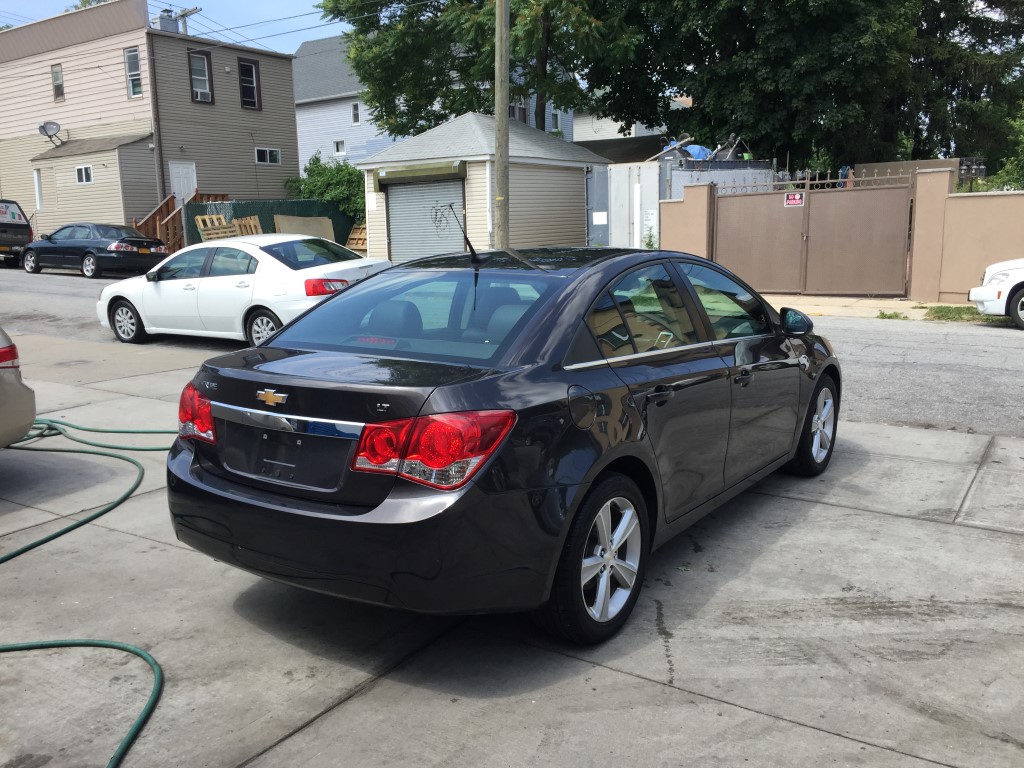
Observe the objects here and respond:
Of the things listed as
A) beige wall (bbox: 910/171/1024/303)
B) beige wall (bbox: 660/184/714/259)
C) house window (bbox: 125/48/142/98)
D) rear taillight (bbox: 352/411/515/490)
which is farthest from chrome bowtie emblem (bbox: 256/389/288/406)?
house window (bbox: 125/48/142/98)

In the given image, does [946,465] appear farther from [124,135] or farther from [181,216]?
[124,135]

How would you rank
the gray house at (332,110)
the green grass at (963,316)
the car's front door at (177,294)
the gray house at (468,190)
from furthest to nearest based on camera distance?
the gray house at (332,110) < the gray house at (468,190) < the green grass at (963,316) < the car's front door at (177,294)

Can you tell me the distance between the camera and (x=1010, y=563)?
4668mm

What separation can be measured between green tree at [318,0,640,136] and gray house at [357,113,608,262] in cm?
276

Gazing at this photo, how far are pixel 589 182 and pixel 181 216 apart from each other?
12697 millimetres

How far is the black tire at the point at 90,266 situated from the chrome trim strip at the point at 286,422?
2221 cm

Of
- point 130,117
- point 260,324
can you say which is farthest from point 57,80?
point 260,324

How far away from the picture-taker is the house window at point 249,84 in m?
32.6

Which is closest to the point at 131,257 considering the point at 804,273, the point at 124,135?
the point at 124,135

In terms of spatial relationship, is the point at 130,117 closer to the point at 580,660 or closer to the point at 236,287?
the point at 236,287

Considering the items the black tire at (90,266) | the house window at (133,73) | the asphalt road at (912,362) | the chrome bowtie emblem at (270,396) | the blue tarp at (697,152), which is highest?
the house window at (133,73)

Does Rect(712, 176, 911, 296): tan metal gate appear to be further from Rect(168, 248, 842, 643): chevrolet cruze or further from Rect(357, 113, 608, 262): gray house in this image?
Rect(168, 248, 842, 643): chevrolet cruze

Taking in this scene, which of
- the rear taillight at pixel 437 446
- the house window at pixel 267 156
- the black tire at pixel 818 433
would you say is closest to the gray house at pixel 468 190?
the house window at pixel 267 156

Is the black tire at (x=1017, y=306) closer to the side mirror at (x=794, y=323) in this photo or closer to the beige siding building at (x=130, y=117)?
the side mirror at (x=794, y=323)
